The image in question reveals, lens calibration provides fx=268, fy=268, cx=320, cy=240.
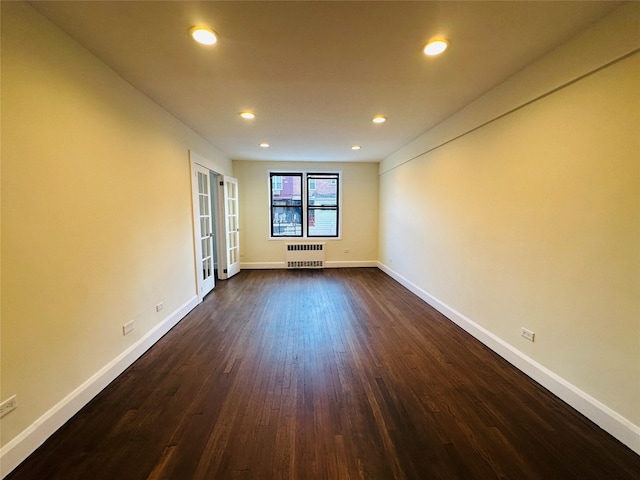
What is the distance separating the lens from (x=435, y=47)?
192cm

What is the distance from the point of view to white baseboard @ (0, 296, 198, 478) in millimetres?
1441

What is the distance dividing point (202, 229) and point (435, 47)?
3938 mm

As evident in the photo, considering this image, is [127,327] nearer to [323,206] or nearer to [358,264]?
[323,206]

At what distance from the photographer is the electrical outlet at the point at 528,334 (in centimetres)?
225

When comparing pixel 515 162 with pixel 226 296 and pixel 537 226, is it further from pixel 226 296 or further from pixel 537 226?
pixel 226 296

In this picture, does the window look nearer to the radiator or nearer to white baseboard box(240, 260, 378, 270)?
the radiator

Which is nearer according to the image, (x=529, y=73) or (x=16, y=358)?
(x=16, y=358)

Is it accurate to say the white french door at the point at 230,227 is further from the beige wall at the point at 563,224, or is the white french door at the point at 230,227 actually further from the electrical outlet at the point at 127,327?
the beige wall at the point at 563,224

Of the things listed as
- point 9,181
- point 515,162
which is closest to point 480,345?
point 515,162

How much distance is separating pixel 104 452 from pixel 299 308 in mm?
2534

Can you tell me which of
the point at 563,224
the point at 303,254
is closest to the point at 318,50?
the point at 563,224

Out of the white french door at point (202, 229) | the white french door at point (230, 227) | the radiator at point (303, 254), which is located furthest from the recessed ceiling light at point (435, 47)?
the radiator at point (303, 254)

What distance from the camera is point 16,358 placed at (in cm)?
149

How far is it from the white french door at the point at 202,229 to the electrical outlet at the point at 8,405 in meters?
2.63
